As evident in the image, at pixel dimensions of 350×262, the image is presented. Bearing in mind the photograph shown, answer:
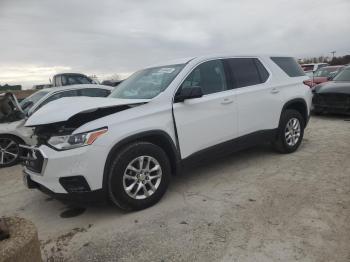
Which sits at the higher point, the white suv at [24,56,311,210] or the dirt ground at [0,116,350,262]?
the white suv at [24,56,311,210]

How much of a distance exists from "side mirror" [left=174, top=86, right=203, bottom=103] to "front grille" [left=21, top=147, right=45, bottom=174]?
176cm

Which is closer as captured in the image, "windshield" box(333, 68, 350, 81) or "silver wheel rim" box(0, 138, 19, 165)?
"silver wheel rim" box(0, 138, 19, 165)

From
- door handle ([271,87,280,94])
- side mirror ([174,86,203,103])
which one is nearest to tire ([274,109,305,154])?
door handle ([271,87,280,94])

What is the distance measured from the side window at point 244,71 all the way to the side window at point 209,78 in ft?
0.84

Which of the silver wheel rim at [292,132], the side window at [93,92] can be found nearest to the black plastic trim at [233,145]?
the silver wheel rim at [292,132]

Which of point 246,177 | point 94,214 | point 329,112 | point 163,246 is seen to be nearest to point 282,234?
point 163,246

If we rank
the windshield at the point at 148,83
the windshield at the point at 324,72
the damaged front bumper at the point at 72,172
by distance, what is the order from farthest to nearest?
the windshield at the point at 324,72 → the windshield at the point at 148,83 → the damaged front bumper at the point at 72,172

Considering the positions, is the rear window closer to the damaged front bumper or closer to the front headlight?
the front headlight

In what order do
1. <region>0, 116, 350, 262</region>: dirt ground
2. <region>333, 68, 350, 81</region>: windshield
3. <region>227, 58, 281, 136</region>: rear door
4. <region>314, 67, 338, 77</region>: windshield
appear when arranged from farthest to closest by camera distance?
<region>314, 67, 338, 77</region>: windshield
<region>333, 68, 350, 81</region>: windshield
<region>227, 58, 281, 136</region>: rear door
<region>0, 116, 350, 262</region>: dirt ground

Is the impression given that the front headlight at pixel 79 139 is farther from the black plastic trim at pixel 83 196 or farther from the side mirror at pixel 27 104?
the side mirror at pixel 27 104

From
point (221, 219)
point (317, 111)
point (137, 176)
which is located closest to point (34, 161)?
point (137, 176)

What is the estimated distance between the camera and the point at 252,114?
5.18 meters

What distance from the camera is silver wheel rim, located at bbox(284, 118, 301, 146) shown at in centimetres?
589

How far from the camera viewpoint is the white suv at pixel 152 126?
11.8 feet
